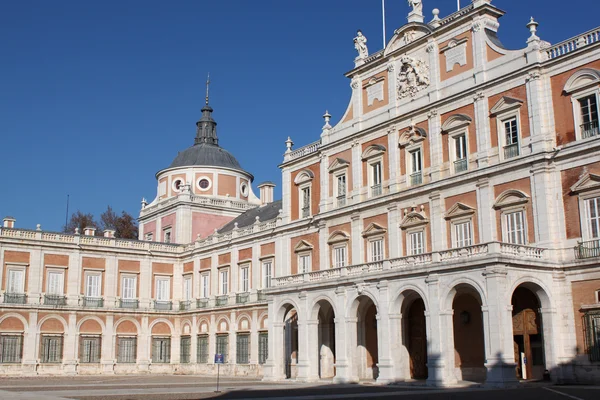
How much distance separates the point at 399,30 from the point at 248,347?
70.1 feet

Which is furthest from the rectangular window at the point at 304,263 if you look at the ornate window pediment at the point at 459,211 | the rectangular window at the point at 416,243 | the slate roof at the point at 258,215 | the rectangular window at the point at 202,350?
the rectangular window at the point at 202,350

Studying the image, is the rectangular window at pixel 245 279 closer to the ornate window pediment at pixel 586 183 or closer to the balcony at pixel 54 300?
the balcony at pixel 54 300

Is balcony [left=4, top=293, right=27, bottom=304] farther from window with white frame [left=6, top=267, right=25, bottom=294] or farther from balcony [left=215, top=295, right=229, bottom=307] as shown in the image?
balcony [left=215, top=295, right=229, bottom=307]

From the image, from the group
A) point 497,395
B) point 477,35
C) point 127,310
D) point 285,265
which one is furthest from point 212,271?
point 497,395

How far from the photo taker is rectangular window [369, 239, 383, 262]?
116 ft

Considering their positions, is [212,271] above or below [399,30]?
below

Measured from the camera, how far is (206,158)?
60.2 meters

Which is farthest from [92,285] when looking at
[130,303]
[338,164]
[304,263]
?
[338,164]

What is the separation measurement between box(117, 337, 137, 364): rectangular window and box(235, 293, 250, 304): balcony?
8.54 meters

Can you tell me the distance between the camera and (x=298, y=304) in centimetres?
3566

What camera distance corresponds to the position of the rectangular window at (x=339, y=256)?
3769 centimetres

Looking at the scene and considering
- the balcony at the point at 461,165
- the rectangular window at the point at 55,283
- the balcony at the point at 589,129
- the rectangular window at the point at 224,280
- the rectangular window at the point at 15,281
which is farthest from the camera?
the rectangular window at the point at 224,280

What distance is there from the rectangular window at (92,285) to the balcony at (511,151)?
100 feet

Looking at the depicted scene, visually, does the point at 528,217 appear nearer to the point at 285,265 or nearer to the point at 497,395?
the point at 497,395
